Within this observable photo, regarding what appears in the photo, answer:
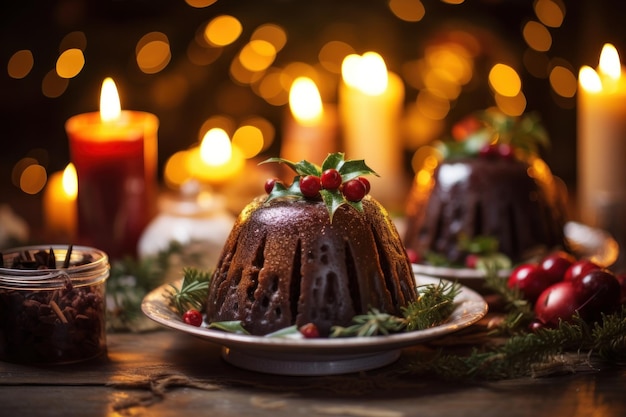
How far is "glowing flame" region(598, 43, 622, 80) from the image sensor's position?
3.33 meters

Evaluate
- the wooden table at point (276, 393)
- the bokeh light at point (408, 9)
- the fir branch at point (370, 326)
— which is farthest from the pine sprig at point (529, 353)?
the bokeh light at point (408, 9)

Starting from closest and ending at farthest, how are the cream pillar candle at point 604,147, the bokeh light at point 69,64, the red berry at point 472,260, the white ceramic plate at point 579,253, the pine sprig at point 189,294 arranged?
the pine sprig at point 189,294 → the white ceramic plate at point 579,253 → the red berry at point 472,260 → the cream pillar candle at point 604,147 → the bokeh light at point 69,64

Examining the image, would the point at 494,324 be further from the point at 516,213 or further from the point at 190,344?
the point at 190,344

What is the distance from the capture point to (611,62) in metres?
3.35

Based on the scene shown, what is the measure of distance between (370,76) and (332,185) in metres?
1.78

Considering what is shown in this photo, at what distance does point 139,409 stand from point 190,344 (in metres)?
0.49

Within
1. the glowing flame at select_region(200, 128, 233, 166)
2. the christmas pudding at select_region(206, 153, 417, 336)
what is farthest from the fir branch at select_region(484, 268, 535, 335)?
the glowing flame at select_region(200, 128, 233, 166)

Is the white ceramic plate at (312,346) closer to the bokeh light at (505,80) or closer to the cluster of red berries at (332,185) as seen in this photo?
the cluster of red berries at (332,185)

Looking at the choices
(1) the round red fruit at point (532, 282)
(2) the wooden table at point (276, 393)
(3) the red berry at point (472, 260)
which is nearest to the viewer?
(2) the wooden table at point (276, 393)

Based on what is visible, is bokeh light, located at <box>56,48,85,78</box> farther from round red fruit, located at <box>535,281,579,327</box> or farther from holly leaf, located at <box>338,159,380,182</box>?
round red fruit, located at <box>535,281,579,327</box>

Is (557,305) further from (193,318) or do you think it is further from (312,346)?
(193,318)

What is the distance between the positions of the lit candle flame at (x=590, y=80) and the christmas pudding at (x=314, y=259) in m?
1.47

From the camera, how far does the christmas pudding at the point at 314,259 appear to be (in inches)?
87.5

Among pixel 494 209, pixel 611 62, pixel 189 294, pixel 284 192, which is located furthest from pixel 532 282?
pixel 611 62
